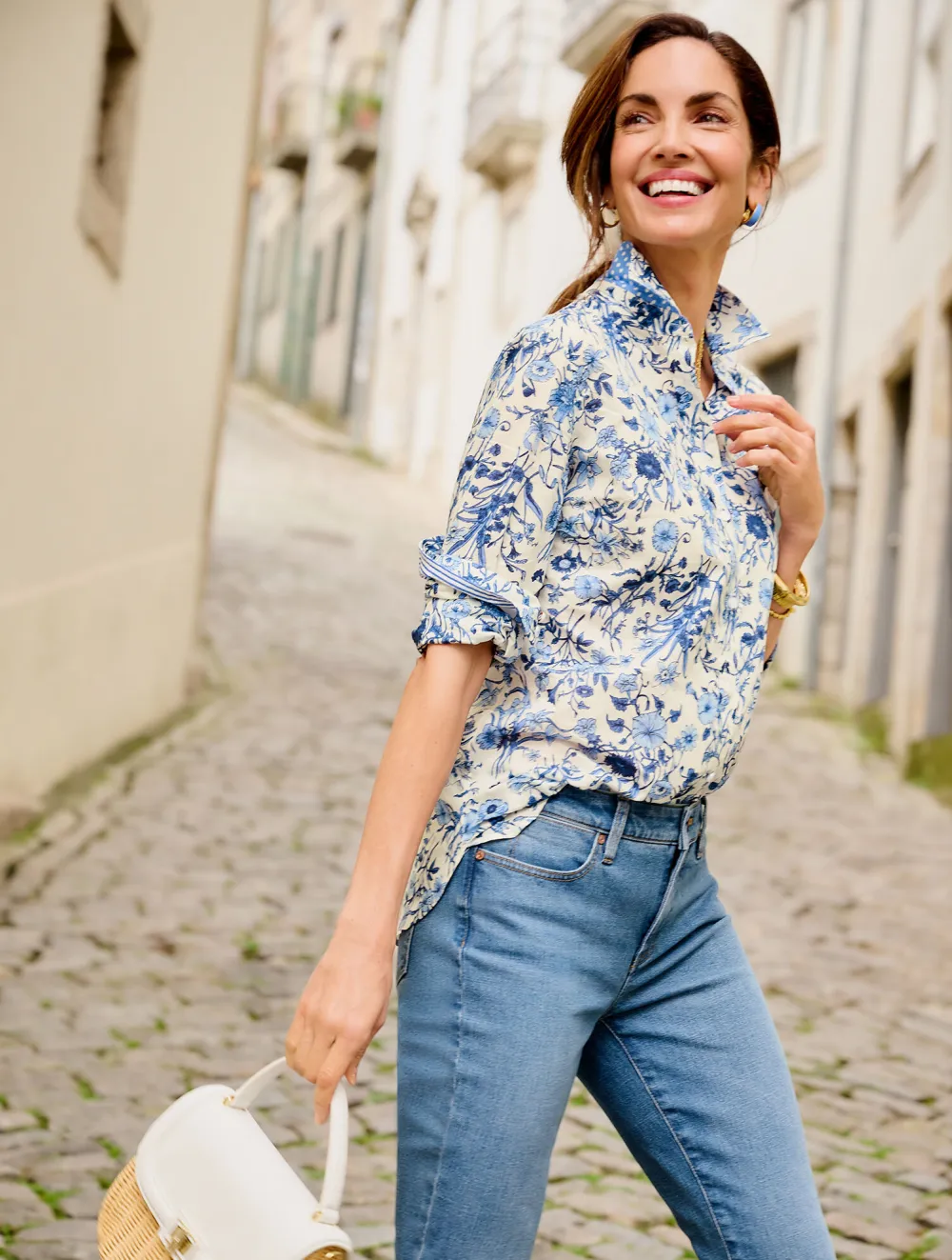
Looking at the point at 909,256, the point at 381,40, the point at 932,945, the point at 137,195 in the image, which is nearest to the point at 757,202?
the point at 932,945

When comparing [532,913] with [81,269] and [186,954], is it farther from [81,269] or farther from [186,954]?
[81,269]

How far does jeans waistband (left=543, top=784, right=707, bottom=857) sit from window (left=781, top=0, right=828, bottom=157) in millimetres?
12694

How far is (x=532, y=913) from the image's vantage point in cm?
171

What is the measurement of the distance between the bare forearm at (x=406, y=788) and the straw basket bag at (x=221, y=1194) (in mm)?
178

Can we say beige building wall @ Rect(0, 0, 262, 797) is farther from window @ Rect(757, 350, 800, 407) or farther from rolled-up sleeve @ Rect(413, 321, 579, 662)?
window @ Rect(757, 350, 800, 407)

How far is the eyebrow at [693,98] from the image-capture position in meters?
1.93

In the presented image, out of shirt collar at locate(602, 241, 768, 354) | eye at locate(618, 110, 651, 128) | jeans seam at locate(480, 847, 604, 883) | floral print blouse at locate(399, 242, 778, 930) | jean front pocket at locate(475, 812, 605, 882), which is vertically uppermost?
eye at locate(618, 110, 651, 128)

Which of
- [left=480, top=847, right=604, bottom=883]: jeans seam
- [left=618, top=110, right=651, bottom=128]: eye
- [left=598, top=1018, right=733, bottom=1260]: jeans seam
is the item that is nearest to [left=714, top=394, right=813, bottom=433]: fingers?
[left=618, top=110, right=651, bottom=128]: eye

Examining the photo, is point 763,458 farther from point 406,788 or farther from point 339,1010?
point 339,1010

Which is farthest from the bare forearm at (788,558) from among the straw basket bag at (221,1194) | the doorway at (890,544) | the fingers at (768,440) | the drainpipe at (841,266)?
the drainpipe at (841,266)

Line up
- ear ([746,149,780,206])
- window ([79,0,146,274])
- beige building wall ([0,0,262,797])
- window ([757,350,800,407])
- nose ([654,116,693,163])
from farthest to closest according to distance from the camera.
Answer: window ([757,350,800,407]), window ([79,0,146,274]), beige building wall ([0,0,262,797]), ear ([746,149,780,206]), nose ([654,116,693,163])

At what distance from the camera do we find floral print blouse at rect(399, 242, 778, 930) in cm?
171

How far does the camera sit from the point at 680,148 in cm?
190

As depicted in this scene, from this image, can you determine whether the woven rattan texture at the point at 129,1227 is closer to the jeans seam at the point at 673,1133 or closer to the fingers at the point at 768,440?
the jeans seam at the point at 673,1133
